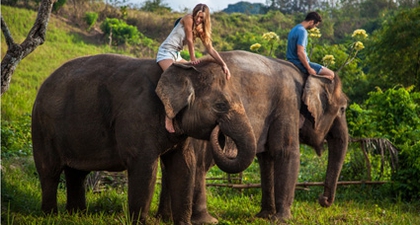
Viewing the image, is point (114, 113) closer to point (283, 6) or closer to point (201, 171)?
point (201, 171)

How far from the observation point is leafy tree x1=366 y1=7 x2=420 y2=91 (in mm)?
17578

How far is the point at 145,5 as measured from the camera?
39125 mm

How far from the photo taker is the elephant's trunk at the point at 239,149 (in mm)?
5629

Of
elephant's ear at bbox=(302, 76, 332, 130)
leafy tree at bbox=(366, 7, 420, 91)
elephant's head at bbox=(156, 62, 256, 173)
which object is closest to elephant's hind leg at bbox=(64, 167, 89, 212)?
elephant's head at bbox=(156, 62, 256, 173)

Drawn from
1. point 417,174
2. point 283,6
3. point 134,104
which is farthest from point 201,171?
point 283,6

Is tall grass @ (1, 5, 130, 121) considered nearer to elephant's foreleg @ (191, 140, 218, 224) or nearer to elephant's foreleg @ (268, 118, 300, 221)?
elephant's foreleg @ (191, 140, 218, 224)

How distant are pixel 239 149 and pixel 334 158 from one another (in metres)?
3.16

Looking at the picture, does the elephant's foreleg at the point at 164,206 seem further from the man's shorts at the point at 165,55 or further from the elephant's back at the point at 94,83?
the man's shorts at the point at 165,55

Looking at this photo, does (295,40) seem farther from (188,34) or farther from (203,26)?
(188,34)

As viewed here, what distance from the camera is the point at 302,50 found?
818 centimetres

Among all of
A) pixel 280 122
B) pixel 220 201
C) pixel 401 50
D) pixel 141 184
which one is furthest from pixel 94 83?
pixel 401 50

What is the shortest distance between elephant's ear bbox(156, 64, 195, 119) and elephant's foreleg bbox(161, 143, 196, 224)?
2.01ft

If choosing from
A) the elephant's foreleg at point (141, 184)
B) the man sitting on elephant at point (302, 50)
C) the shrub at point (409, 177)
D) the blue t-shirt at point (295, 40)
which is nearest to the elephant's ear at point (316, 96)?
the man sitting on elephant at point (302, 50)

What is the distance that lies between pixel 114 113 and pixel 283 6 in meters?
52.0
